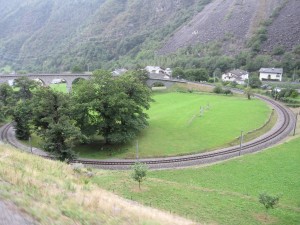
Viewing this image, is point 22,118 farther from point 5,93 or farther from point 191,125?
point 191,125

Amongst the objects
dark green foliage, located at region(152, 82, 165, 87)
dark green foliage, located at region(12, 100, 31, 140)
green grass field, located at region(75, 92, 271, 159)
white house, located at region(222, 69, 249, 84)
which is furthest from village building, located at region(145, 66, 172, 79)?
dark green foliage, located at region(12, 100, 31, 140)

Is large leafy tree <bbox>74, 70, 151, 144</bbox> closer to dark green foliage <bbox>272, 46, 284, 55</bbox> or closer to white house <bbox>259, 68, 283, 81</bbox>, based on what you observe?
white house <bbox>259, 68, 283, 81</bbox>

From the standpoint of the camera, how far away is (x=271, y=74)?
313 feet

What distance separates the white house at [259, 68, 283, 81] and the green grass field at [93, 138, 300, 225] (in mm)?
62730

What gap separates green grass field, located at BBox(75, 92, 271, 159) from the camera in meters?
40.3

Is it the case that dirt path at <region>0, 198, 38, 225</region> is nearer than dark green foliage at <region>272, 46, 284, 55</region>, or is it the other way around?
dirt path at <region>0, 198, 38, 225</region>

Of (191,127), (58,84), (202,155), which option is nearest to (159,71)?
(58,84)

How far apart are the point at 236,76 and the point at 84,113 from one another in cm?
6558

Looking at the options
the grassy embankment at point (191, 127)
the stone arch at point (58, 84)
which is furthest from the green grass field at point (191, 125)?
the stone arch at point (58, 84)

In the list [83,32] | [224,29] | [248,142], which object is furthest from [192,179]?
[83,32]

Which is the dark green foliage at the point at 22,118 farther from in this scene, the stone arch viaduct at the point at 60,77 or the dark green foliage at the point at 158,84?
the dark green foliage at the point at 158,84

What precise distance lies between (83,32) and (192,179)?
179 meters

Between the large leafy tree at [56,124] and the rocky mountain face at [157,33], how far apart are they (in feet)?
320

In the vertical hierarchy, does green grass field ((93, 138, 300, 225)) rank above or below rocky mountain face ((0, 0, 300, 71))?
below
